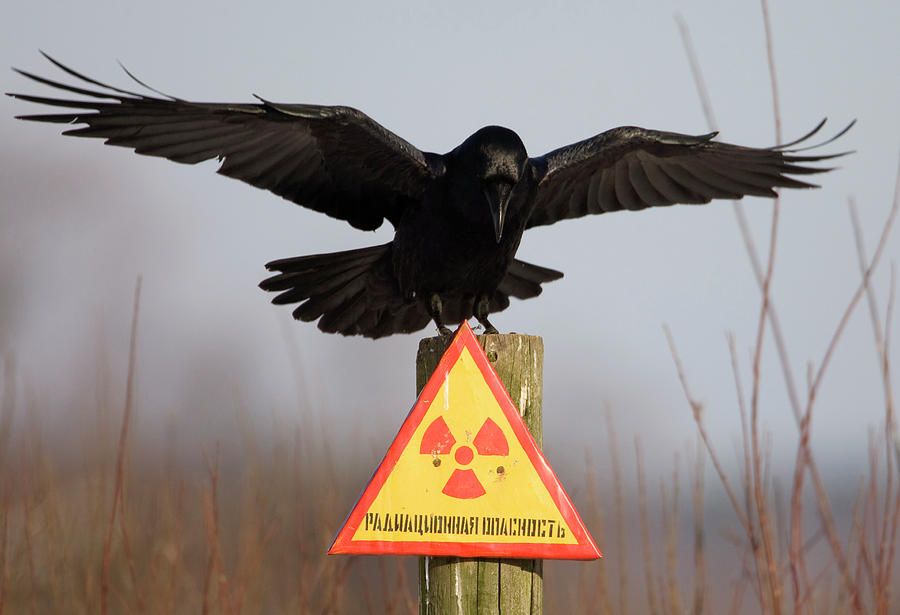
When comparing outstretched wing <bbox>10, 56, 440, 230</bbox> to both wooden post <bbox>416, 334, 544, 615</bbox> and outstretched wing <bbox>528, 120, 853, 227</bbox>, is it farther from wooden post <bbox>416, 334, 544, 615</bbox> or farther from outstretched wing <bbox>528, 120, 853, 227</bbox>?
wooden post <bbox>416, 334, 544, 615</bbox>

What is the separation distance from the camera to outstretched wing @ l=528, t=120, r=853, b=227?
4715 mm

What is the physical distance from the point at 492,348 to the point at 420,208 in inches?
67.4

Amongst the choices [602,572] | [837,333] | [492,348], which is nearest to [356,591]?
[602,572]

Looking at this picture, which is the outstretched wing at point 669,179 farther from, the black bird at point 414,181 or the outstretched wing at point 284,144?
the outstretched wing at point 284,144

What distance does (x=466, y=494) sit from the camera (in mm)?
2463

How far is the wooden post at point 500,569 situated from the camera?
97.3 inches

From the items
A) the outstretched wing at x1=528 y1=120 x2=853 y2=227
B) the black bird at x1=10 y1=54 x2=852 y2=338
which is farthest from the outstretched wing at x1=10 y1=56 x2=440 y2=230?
the outstretched wing at x1=528 y1=120 x2=853 y2=227

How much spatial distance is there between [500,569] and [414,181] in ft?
7.16

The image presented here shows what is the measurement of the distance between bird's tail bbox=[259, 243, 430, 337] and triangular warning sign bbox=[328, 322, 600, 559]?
2234 mm

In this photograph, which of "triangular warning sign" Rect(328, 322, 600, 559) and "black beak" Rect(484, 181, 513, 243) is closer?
"triangular warning sign" Rect(328, 322, 600, 559)

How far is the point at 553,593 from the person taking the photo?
340 cm

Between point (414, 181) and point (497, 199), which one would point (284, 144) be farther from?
point (497, 199)

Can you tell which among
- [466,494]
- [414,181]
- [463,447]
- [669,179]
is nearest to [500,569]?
[466,494]

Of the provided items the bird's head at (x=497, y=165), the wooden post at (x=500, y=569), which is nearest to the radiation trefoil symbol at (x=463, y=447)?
the wooden post at (x=500, y=569)
